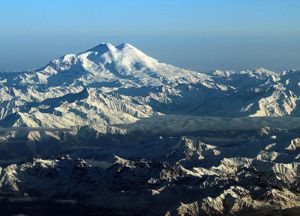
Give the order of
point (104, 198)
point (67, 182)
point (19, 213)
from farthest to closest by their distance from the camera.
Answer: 1. point (67, 182)
2. point (104, 198)
3. point (19, 213)

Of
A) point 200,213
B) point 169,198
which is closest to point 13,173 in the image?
point 169,198

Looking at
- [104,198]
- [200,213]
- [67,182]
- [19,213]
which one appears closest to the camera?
[200,213]

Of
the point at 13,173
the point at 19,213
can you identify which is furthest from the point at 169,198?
the point at 13,173

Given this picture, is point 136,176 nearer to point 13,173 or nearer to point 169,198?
point 169,198

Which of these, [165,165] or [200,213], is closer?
[200,213]

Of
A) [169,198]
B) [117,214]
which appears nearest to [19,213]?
[117,214]

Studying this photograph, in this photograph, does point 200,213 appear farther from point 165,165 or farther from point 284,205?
point 165,165

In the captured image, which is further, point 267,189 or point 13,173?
point 13,173

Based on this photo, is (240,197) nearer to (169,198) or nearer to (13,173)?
(169,198)

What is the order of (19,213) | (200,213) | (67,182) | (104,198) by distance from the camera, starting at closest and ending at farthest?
1. (200,213)
2. (19,213)
3. (104,198)
4. (67,182)
